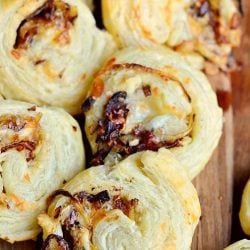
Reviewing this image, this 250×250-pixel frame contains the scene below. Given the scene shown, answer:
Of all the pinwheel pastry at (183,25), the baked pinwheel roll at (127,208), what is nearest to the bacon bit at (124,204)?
the baked pinwheel roll at (127,208)

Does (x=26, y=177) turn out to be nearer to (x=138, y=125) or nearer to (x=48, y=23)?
(x=138, y=125)

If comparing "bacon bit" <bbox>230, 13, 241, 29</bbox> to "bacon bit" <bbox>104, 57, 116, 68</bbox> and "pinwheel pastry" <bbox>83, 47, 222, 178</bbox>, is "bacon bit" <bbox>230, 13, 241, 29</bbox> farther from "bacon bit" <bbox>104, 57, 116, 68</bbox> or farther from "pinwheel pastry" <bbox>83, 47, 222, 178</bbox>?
"bacon bit" <bbox>104, 57, 116, 68</bbox>

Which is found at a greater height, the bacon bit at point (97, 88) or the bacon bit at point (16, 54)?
the bacon bit at point (16, 54)

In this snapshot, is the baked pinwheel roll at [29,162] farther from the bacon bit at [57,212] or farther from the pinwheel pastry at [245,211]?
the pinwheel pastry at [245,211]

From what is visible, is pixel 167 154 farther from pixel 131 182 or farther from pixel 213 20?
pixel 213 20

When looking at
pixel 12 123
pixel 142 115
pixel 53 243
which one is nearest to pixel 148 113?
pixel 142 115

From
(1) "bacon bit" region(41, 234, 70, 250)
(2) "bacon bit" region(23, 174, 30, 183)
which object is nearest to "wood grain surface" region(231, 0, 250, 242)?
(1) "bacon bit" region(41, 234, 70, 250)
